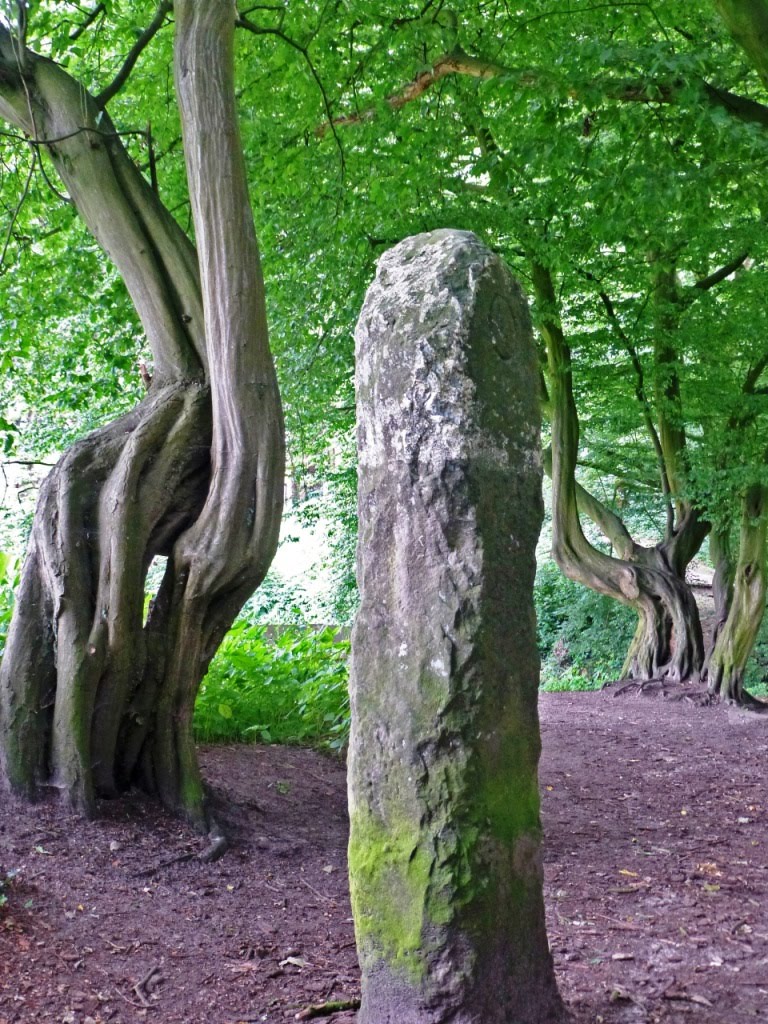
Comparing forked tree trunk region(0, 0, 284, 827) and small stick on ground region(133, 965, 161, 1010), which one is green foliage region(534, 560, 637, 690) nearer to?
forked tree trunk region(0, 0, 284, 827)

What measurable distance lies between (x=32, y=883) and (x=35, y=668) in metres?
1.27

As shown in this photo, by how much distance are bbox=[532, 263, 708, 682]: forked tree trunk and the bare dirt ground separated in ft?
19.6

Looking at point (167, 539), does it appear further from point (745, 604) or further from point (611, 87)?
point (745, 604)

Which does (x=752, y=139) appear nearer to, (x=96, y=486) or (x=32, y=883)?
(x=96, y=486)

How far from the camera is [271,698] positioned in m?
7.91

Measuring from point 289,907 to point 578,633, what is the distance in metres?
14.2

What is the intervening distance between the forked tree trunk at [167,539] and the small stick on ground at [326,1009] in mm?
2016

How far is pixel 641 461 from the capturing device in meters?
14.9

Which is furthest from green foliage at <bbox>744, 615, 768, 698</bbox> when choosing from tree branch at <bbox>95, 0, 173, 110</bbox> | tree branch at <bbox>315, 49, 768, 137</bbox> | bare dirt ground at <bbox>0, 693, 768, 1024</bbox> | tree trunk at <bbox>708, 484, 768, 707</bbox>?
tree branch at <bbox>95, 0, 173, 110</bbox>

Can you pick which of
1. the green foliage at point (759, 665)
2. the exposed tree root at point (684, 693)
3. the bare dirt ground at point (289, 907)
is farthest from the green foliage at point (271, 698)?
the green foliage at point (759, 665)

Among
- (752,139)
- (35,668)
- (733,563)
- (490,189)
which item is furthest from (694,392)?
(35,668)

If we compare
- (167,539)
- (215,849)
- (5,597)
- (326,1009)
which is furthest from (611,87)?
(326,1009)

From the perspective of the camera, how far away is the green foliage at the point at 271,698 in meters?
7.36

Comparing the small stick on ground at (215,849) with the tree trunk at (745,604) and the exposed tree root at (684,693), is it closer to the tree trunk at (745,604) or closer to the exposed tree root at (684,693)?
the exposed tree root at (684,693)
